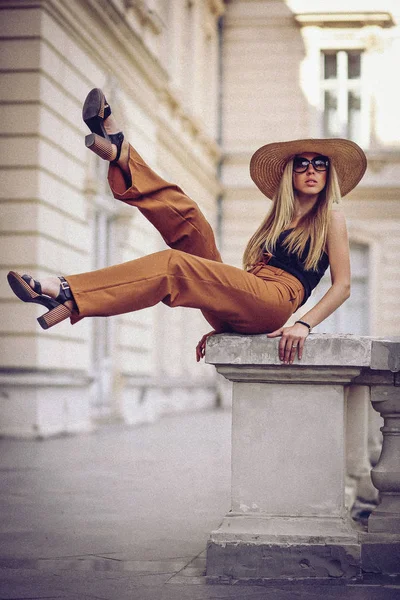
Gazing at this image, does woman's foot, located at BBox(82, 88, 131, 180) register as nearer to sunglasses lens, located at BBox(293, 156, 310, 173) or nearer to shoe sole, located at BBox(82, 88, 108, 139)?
shoe sole, located at BBox(82, 88, 108, 139)

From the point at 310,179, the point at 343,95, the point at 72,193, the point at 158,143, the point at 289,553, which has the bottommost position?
the point at 289,553

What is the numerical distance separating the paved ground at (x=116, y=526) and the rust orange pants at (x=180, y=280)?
37.5 inches

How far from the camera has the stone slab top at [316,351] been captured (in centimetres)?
376

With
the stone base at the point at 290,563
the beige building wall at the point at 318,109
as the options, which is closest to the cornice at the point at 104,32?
the beige building wall at the point at 318,109

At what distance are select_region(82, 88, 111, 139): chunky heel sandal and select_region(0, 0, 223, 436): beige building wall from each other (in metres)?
7.19

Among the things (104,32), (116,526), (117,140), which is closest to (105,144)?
(117,140)

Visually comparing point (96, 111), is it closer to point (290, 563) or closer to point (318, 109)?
point (290, 563)

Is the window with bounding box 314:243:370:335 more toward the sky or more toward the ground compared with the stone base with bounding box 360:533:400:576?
more toward the sky

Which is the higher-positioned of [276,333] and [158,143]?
[158,143]

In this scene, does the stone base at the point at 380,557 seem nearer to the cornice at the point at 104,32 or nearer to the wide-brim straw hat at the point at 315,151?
the wide-brim straw hat at the point at 315,151

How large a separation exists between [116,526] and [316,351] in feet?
5.45

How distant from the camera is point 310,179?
13.9ft

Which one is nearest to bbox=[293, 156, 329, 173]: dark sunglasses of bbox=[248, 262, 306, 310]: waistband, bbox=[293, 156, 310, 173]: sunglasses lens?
bbox=[293, 156, 310, 173]: sunglasses lens

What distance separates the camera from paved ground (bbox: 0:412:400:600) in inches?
136
